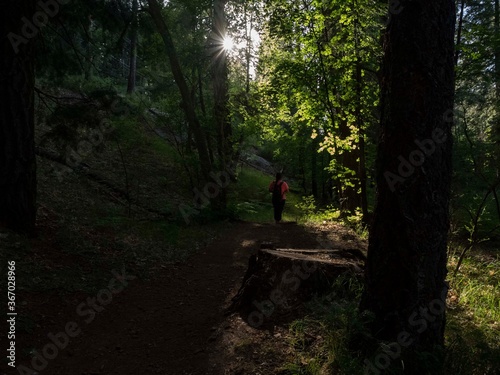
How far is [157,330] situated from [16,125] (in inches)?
182

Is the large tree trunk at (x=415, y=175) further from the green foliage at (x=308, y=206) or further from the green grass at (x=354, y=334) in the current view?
the green foliage at (x=308, y=206)

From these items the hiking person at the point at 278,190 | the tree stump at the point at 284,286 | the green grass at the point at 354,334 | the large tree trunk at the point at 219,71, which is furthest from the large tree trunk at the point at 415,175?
the large tree trunk at the point at 219,71

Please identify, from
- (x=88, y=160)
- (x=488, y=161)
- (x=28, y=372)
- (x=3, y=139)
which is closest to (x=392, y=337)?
(x=28, y=372)

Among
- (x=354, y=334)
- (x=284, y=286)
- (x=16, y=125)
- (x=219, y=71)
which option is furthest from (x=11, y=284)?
(x=219, y=71)

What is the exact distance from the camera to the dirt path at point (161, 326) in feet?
12.8

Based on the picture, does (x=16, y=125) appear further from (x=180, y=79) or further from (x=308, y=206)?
(x=308, y=206)

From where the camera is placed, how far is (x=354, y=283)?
4.40 m

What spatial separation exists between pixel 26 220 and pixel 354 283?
5975 millimetres

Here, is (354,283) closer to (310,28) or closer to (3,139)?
(3,139)

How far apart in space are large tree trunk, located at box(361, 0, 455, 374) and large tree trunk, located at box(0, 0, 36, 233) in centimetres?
630

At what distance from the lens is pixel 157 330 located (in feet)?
15.9

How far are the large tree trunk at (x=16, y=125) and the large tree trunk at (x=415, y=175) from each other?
630 cm

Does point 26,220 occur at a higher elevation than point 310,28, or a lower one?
lower

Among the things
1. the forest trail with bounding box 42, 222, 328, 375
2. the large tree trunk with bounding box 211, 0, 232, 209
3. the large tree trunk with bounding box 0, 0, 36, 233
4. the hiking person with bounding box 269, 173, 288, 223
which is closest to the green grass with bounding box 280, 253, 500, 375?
the forest trail with bounding box 42, 222, 328, 375
